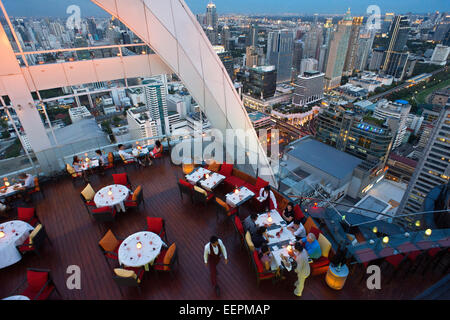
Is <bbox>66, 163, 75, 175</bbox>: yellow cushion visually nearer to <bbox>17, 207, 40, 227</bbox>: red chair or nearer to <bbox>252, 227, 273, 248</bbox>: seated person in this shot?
<bbox>17, 207, 40, 227</bbox>: red chair

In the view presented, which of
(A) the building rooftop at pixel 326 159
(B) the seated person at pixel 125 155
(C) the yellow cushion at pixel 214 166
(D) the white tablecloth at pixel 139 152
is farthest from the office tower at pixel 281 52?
(C) the yellow cushion at pixel 214 166

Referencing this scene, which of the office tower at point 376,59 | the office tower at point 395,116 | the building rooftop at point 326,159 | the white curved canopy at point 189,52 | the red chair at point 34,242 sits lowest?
the building rooftop at point 326,159

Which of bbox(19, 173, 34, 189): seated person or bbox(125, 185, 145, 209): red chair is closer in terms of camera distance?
bbox(125, 185, 145, 209): red chair

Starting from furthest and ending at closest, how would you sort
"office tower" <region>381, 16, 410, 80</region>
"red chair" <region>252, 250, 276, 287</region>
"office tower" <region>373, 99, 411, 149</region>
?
1. "office tower" <region>381, 16, 410, 80</region>
2. "office tower" <region>373, 99, 411, 149</region>
3. "red chair" <region>252, 250, 276, 287</region>

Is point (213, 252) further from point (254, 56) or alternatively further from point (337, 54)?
point (254, 56)

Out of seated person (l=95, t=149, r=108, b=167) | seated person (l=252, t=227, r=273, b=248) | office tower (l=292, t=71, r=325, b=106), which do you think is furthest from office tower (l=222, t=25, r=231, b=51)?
seated person (l=252, t=227, r=273, b=248)

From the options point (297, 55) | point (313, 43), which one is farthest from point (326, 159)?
point (313, 43)

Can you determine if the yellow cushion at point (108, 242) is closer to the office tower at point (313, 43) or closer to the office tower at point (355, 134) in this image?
the office tower at point (355, 134)

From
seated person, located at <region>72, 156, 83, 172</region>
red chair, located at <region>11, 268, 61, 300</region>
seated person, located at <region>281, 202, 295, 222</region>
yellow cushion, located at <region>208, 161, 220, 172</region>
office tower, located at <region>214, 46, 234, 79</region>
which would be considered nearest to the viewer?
red chair, located at <region>11, 268, 61, 300</region>
